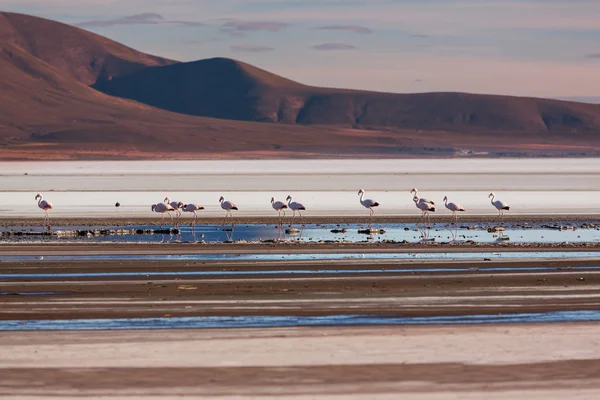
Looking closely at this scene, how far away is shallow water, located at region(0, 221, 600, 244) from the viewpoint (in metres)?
26.1

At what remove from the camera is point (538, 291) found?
54.7ft

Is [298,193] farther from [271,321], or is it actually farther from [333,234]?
[271,321]

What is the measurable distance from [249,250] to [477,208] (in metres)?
14.6

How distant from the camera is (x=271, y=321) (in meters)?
14.1

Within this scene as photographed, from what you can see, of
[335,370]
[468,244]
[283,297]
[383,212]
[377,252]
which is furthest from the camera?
[383,212]

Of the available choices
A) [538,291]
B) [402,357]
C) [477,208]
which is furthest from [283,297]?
[477,208]

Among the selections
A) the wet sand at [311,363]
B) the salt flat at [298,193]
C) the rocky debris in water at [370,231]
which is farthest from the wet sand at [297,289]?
the salt flat at [298,193]

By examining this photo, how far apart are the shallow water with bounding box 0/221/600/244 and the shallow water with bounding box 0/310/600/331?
10.8 m

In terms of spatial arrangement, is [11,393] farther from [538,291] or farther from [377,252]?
[377,252]

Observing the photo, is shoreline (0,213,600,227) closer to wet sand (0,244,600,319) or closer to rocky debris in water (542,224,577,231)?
rocky debris in water (542,224,577,231)

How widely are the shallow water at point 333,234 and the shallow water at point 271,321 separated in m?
10.8

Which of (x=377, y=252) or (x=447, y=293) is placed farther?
(x=377, y=252)

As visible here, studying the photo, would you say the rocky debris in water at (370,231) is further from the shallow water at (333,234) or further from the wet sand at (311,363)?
the wet sand at (311,363)

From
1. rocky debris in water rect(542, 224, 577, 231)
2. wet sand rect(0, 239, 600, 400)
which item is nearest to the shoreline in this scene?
rocky debris in water rect(542, 224, 577, 231)
